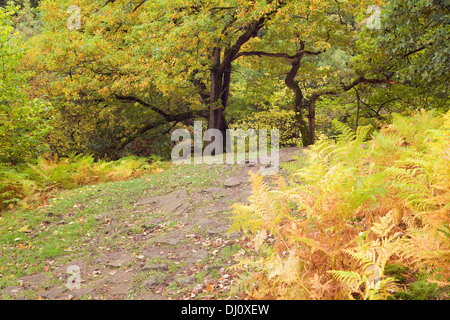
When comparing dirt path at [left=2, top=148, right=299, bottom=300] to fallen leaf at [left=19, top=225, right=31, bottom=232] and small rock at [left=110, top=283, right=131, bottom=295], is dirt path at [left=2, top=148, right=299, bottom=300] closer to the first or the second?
small rock at [left=110, top=283, right=131, bottom=295]

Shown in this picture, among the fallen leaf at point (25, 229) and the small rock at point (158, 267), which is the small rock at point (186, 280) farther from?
the fallen leaf at point (25, 229)

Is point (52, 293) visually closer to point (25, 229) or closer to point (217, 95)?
point (25, 229)

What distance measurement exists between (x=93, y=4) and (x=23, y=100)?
21.6 ft

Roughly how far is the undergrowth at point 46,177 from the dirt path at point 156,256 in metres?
2.05

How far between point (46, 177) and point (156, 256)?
526 cm

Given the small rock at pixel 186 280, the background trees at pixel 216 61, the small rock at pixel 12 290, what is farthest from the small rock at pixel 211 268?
the background trees at pixel 216 61

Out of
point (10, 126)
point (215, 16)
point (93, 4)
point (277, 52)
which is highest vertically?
point (93, 4)

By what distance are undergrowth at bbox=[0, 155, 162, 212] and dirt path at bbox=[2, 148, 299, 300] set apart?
2.05m

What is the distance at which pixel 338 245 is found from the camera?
3.04 metres

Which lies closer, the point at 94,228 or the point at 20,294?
the point at 20,294

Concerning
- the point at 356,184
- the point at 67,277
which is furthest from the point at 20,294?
the point at 356,184

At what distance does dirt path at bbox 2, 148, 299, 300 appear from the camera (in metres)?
3.79

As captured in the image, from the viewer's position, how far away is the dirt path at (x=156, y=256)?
3.79 meters

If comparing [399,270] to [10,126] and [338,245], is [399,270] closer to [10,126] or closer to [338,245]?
[338,245]
